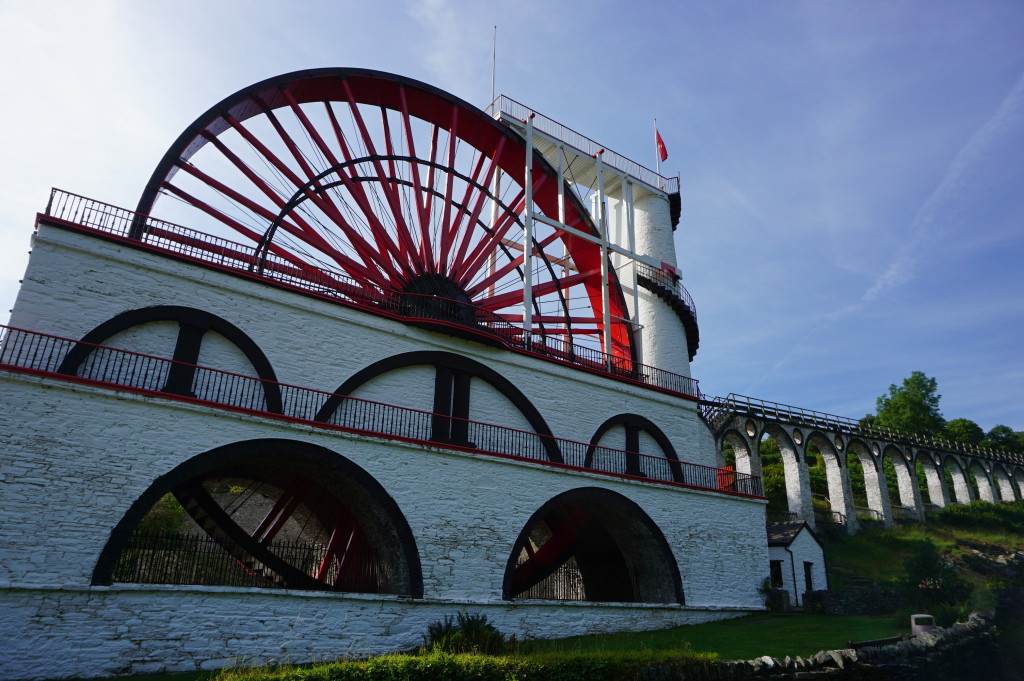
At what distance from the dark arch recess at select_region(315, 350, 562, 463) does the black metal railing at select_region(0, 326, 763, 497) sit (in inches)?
2.0

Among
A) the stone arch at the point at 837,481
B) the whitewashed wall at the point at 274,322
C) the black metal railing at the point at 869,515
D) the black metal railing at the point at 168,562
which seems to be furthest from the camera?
the black metal railing at the point at 869,515

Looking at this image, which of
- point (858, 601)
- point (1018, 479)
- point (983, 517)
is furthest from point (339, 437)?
point (1018, 479)

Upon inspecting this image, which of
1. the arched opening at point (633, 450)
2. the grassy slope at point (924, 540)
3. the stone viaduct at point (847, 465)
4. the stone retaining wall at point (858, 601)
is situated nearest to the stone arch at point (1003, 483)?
the stone viaduct at point (847, 465)

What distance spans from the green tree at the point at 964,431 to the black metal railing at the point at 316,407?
36247 mm

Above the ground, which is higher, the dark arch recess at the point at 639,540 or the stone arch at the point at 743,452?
the stone arch at the point at 743,452

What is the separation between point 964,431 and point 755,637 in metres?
43.2

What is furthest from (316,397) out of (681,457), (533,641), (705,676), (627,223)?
(627,223)

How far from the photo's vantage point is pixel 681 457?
20.7 m

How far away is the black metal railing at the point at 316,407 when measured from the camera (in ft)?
38.8

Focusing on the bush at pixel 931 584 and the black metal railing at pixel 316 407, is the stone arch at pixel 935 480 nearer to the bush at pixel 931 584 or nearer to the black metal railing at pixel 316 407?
the bush at pixel 931 584

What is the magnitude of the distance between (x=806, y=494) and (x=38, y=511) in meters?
24.6

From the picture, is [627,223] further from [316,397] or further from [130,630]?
[130,630]

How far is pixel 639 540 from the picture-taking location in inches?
706

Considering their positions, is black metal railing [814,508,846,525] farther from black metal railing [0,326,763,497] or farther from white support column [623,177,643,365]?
white support column [623,177,643,365]
